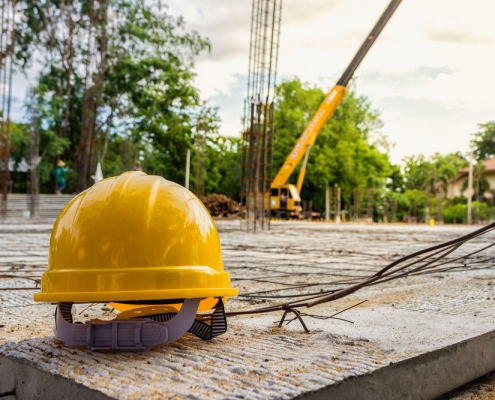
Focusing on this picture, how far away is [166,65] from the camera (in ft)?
108

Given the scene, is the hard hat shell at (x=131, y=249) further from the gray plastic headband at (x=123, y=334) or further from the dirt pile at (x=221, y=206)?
the dirt pile at (x=221, y=206)

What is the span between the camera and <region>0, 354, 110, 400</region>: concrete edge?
141cm

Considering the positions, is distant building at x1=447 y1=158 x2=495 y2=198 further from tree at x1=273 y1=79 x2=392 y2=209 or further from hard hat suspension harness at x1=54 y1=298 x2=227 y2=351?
hard hat suspension harness at x1=54 y1=298 x2=227 y2=351

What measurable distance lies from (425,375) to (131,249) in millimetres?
988

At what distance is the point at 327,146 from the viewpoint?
4134cm

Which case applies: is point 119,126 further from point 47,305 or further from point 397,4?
point 47,305

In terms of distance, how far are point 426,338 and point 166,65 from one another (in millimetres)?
32599

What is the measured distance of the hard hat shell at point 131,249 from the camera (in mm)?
1769

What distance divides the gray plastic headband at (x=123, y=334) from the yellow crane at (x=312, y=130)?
13.3 m

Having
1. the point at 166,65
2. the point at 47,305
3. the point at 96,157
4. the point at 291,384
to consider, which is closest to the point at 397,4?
the point at 47,305

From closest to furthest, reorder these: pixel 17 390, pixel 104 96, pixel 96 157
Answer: pixel 17 390 → pixel 96 157 → pixel 104 96

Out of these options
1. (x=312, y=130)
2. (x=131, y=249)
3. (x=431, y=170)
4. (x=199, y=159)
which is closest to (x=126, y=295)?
(x=131, y=249)

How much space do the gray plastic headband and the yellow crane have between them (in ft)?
43.8

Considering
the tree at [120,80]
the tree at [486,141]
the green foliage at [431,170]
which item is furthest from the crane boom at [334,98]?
the tree at [486,141]
